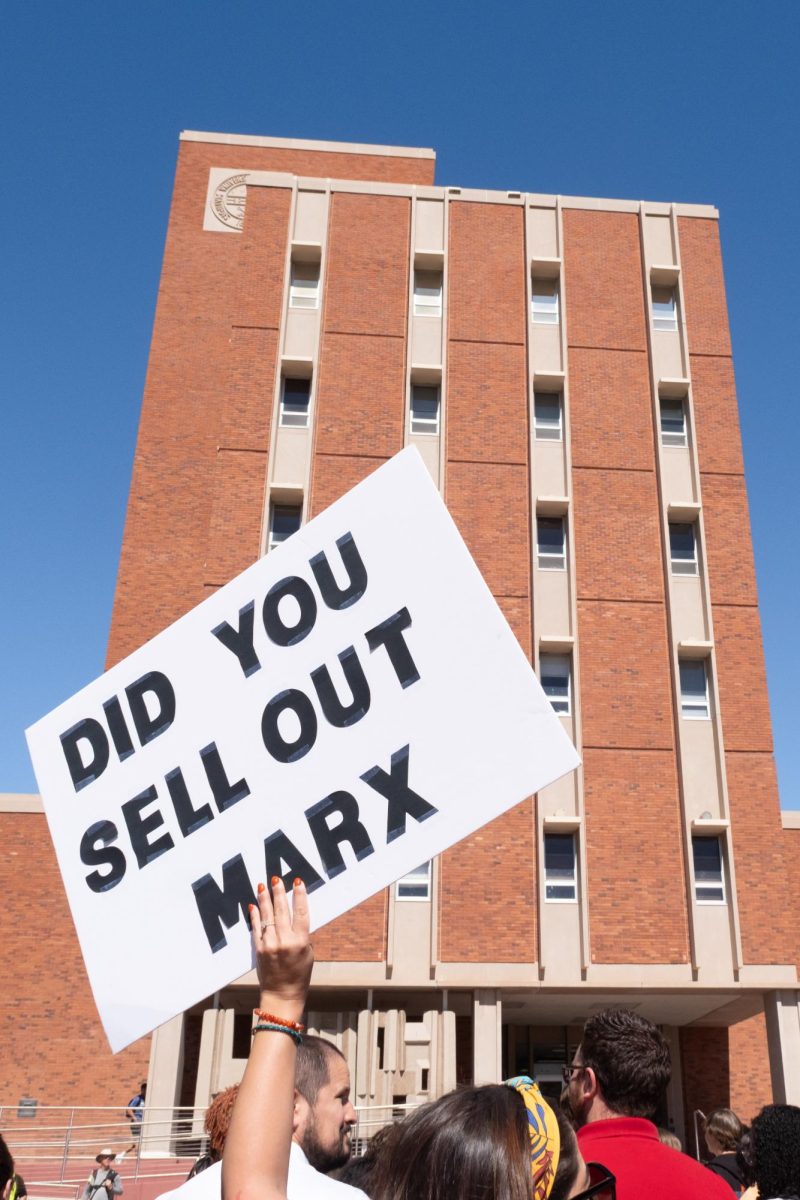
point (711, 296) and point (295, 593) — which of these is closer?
point (295, 593)

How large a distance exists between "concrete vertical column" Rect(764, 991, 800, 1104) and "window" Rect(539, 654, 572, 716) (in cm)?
675

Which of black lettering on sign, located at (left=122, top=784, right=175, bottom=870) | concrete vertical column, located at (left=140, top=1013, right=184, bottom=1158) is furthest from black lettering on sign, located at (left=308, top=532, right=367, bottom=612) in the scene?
concrete vertical column, located at (left=140, top=1013, right=184, bottom=1158)

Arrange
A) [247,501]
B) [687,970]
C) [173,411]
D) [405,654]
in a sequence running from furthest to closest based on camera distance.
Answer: [173,411] → [247,501] → [687,970] → [405,654]

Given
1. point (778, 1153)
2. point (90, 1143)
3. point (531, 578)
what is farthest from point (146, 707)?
point (531, 578)

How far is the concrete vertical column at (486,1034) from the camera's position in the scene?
62.1ft

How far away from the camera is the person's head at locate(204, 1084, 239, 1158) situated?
3.34m

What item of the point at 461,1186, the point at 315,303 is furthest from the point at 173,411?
the point at 461,1186

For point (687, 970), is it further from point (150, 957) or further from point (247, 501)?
point (150, 957)

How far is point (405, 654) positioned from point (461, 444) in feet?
67.3

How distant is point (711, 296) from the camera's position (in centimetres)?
2567

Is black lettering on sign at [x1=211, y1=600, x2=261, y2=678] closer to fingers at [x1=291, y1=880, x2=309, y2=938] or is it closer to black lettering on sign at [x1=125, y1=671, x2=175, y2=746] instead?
black lettering on sign at [x1=125, y1=671, x2=175, y2=746]

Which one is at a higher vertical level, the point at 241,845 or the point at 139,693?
the point at 139,693

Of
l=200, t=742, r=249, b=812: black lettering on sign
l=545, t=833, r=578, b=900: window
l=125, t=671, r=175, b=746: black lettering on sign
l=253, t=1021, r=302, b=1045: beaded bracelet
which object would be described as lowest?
l=253, t=1021, r=302, b=1045: beaded bracelet

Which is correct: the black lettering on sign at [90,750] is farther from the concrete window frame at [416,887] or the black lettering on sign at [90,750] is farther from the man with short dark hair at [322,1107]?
the concrete window frame at [416,887]
